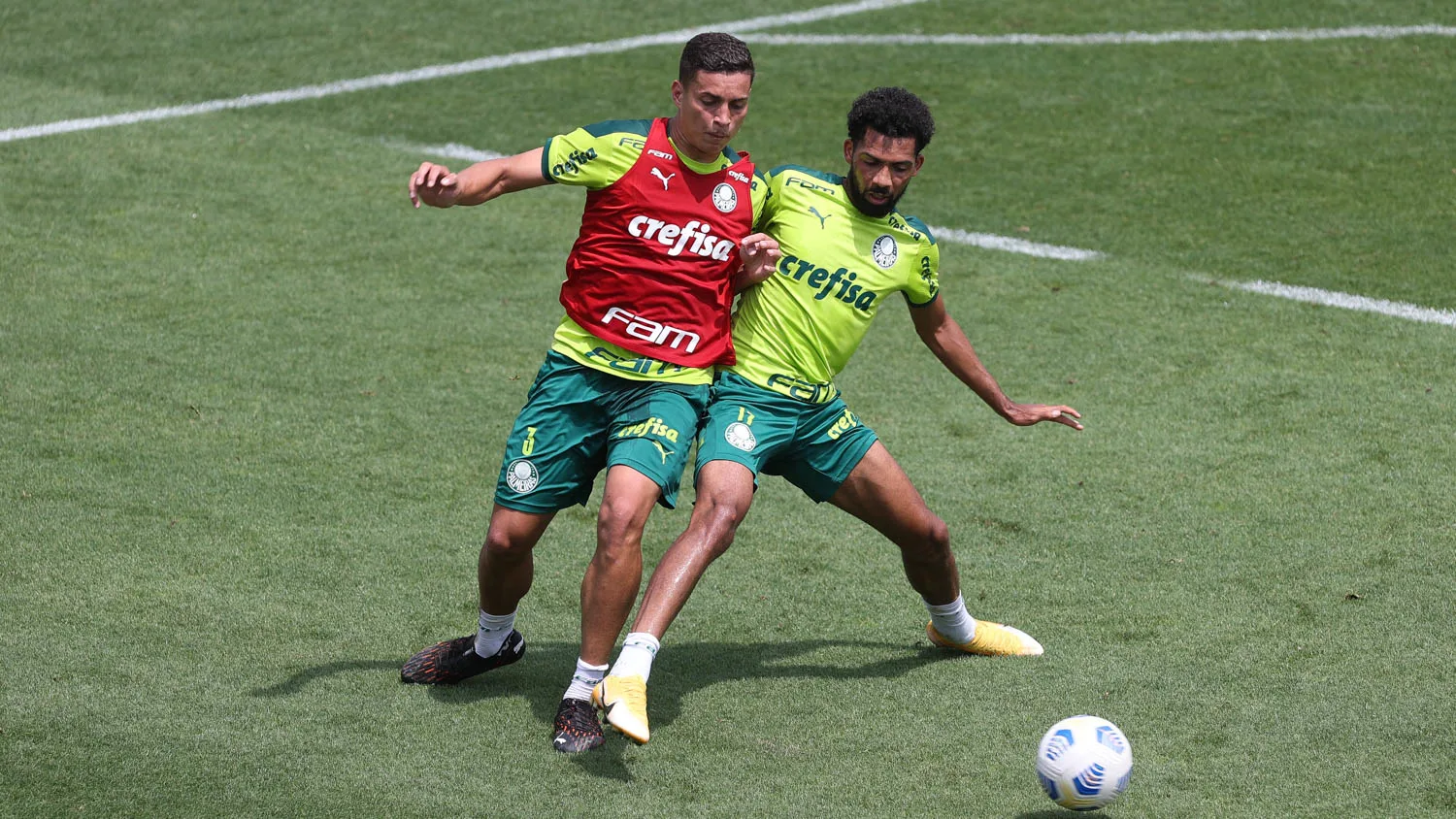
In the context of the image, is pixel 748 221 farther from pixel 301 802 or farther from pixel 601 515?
pixel 301 802

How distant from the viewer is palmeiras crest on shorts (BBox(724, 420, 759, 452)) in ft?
19.9

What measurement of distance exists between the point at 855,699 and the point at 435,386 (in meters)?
4.26

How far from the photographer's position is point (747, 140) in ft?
47.0

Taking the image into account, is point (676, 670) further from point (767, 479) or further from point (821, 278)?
point (767, 479)

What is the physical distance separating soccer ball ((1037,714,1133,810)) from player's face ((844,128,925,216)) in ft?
7.33

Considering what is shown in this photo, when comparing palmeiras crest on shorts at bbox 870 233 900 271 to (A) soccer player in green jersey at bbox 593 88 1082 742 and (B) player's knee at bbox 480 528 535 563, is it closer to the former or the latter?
(A) soccer player in green jersey at bbox 593 88 1082 742

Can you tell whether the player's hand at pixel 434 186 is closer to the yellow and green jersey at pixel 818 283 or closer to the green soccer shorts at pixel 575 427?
Result: the green soccer shorts at pixel 575 427

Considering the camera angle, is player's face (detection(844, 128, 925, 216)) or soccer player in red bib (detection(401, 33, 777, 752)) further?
player's face (detection(844, 128, 925, 216))

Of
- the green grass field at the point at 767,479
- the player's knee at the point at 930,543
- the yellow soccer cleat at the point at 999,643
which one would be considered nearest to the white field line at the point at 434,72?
the green grass field at the point at 767,479

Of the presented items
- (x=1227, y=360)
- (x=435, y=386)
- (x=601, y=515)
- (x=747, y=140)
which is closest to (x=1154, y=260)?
(x=1227, y=360)

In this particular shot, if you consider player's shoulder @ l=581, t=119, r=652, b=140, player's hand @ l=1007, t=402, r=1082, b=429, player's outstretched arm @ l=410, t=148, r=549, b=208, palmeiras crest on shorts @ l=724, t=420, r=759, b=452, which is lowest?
player's hand @ l=1007, t=402, r=1082, b=429

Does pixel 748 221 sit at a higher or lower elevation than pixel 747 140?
higher

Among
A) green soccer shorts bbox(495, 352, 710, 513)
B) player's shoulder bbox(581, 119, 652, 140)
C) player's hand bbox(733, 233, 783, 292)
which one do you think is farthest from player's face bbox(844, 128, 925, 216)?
green soccer shorts bbox(495, 352, 710, 513)

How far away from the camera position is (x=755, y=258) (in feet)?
20.5
